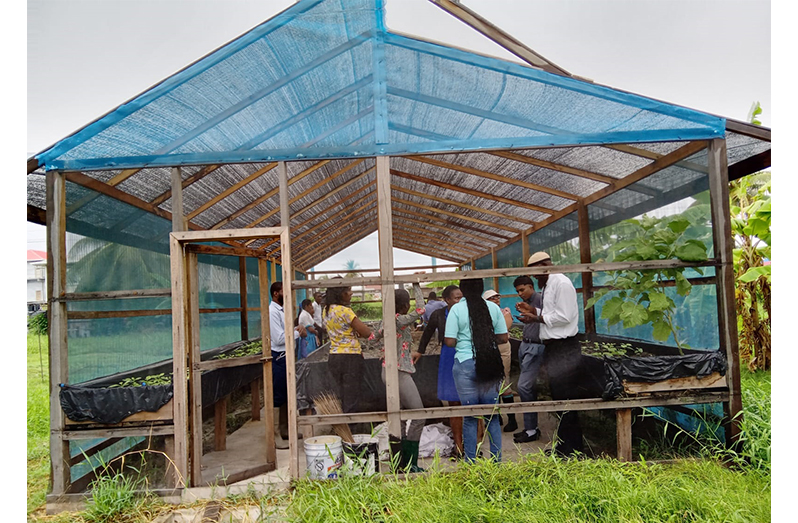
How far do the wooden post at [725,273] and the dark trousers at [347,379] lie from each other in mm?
3212

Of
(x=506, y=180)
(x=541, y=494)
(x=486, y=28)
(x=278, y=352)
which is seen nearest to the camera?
(x=541, y=494)

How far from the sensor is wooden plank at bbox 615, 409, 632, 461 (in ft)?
14.5

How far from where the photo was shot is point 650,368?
4.39m

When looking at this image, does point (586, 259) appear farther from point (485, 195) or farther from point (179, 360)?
point (179, 360)

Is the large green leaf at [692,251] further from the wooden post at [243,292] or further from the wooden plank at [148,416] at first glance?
the wooden post at [243,292]

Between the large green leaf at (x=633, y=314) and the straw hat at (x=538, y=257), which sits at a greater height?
the straw hat at (x=538, y=257)

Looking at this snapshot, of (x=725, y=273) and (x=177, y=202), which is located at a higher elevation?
(x=177, y=202)

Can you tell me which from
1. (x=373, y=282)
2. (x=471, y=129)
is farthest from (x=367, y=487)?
(x=471, y=129)

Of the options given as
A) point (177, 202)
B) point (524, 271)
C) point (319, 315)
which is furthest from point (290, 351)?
point (524, 271)

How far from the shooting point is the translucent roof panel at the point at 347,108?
4355mm

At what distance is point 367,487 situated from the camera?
13.0 ft

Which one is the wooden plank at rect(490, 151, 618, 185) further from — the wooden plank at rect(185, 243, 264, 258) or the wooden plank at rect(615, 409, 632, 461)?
the wooden plank at rect(185, 243, 264, 258)

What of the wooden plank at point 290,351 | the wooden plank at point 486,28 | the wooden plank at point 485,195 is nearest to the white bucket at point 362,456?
the wooden plank at point 290,351

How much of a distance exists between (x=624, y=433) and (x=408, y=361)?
6.55 ft
